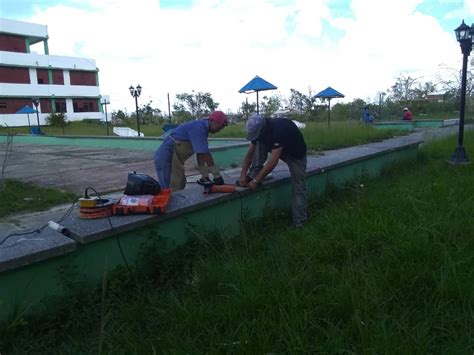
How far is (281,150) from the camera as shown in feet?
13.6

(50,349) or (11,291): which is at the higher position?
(11,291)

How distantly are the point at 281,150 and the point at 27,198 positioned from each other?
4586 millimetres

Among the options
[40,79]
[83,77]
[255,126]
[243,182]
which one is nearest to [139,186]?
[243,182]

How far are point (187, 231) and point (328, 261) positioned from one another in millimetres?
→ 1367

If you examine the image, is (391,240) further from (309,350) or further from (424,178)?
(424,178)

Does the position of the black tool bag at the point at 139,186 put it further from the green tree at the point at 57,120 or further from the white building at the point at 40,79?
the white building at the point at 40,79

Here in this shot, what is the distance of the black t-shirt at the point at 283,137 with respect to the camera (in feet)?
13.8

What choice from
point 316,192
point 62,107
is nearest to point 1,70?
point 62,107

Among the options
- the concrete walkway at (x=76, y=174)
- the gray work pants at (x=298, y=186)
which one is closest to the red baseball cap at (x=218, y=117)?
the gray work pants at (x=298, y=186)

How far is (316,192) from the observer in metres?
5.60

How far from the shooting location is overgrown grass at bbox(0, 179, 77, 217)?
575 centimetres

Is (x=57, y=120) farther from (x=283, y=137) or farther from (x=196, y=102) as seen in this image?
(x=283, y=137)

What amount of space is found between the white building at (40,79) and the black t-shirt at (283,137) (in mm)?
40616

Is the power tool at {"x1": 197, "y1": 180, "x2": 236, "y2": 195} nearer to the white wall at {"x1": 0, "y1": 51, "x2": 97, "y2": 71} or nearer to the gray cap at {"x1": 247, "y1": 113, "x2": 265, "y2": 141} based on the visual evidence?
the gray cap at {"x1": 247, "y1": 113, "x2": 265, "y2": 141}
